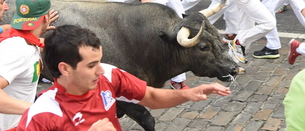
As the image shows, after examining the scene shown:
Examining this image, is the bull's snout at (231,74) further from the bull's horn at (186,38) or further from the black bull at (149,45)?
the bull's horn at (186,38)

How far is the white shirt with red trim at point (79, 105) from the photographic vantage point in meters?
2.83

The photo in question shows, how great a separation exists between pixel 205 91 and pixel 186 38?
1.92m

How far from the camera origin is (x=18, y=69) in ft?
12.1

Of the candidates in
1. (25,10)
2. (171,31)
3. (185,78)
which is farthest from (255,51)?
(25,10)

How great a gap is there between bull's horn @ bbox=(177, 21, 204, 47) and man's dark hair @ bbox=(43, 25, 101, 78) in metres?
2.14

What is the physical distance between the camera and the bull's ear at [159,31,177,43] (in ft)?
16.8

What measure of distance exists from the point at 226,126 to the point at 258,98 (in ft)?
3.35

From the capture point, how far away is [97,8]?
218 inches

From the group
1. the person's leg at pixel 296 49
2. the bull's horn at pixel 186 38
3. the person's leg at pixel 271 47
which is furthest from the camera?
the person's leg at pixel 271 47

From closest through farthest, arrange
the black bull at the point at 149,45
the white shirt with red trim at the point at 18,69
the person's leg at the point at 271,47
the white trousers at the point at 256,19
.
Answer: the white shirt with red trim at the point at 18,69
the black bull at the point at 149,45
the white trousers at the point at 256,19
the person's leg at the point at 271,47

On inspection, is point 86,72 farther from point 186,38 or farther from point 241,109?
point 241,109

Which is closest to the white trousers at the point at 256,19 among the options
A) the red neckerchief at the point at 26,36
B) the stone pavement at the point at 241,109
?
the stone pavement at the point at 241,109

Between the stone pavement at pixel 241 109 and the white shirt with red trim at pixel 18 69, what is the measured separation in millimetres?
2305

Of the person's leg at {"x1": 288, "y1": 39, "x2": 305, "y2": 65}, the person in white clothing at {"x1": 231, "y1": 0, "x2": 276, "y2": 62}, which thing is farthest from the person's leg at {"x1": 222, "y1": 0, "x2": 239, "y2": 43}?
the person's leg at {"x1": 288, "y1": 39, "x2": 305, "y2": 65}
